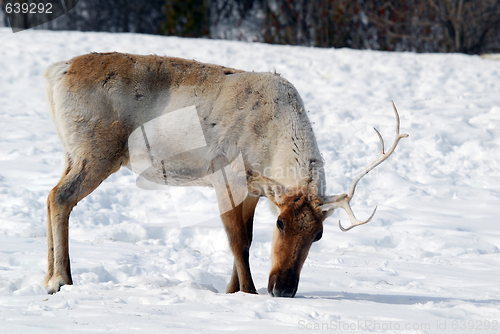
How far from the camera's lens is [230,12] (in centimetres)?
2084

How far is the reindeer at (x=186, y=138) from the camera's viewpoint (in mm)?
4570

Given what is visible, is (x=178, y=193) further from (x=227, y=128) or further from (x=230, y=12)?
(x=230, y=12)

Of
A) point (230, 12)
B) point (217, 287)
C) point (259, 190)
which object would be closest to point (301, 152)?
point (259, 190)

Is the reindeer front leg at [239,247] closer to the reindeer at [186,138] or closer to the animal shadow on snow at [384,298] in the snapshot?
the reindeer at [186,138]

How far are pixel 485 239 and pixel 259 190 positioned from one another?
2925 mm

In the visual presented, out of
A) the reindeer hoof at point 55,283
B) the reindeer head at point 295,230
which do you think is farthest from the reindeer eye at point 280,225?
the reindeer hoof at point 55,283

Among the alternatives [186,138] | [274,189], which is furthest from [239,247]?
[186,138]

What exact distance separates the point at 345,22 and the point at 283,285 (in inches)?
609

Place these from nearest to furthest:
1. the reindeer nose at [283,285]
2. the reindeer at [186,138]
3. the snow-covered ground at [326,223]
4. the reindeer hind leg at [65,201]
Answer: the snow-covered ground at [326,223] → the reindeer nose at [283,285] → the reindeer hind leg at [65,201] → the reindeer at [186,138]

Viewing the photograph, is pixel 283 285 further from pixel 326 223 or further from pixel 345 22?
pixel 345 22

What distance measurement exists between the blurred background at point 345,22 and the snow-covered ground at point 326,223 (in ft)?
17.1

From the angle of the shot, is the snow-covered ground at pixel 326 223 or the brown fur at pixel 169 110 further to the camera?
the brown fur at pixel 169 110

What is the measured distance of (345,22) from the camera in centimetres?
1844

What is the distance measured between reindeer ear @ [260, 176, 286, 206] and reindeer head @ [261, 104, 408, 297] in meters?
0.06
